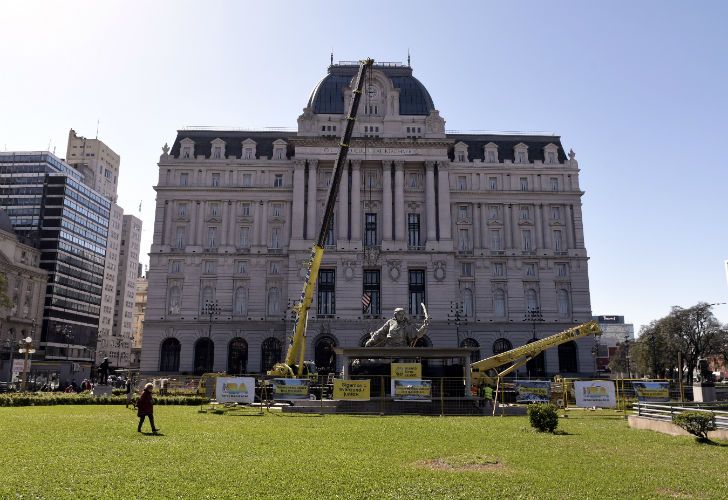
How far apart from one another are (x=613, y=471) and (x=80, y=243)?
130596 millimetres

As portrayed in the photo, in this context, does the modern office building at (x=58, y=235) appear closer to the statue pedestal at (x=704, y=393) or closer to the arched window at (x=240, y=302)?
the arched window at (x=240, y=302)

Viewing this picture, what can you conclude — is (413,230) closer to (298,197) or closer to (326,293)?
(326,293)

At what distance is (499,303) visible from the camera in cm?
7488

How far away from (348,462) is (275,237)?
203 feet

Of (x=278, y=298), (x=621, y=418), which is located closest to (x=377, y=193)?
(x=278, y=298)

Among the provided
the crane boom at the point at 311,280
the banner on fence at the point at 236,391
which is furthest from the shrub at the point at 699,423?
the crane boom at the point at 311,280

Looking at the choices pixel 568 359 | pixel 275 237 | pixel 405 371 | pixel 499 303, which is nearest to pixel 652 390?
pixel 405 371

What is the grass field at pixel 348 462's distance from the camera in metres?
12.2

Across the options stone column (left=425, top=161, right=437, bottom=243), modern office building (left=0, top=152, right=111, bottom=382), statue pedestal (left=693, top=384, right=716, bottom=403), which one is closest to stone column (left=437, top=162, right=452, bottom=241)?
stone column (left=425, top=161, right=437, bottom=243)

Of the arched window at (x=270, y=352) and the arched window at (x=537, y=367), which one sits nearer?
the arched window at (x=270, y=352)

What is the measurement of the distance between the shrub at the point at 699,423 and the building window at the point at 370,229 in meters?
55.1

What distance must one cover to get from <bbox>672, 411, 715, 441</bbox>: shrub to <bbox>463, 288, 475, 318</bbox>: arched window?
52.8m

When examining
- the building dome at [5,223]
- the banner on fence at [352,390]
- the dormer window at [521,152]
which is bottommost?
the banner on fence at [352,390]

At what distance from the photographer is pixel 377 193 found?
249ft
